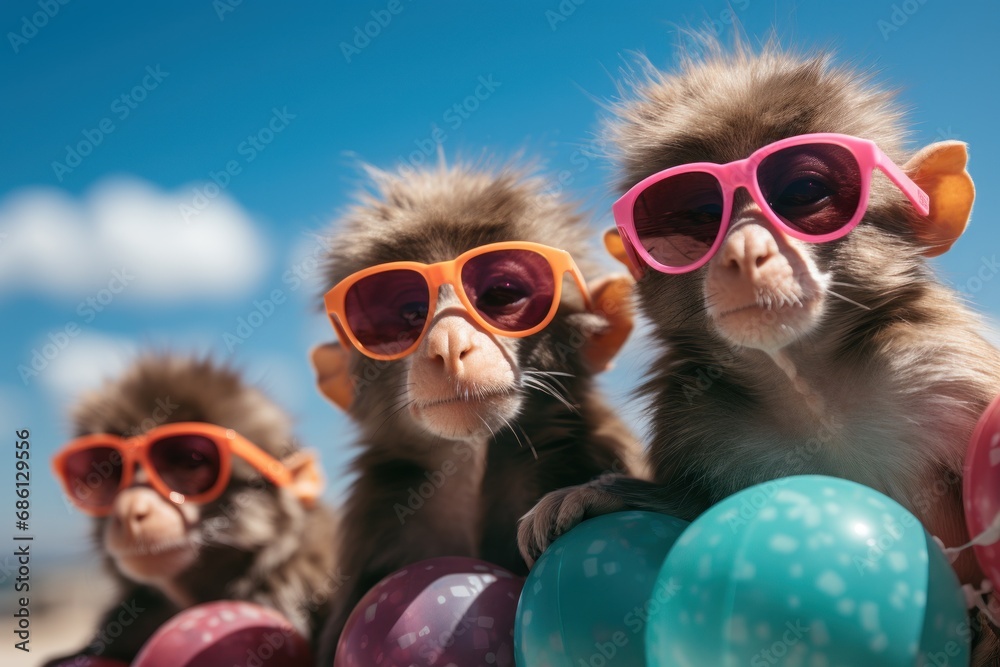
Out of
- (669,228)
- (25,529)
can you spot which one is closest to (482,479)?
(669,228)

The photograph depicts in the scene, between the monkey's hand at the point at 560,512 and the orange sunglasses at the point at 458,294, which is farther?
the orange sunglasses at the point at 458,294

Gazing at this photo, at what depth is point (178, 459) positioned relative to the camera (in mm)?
4352

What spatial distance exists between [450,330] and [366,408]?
879mm

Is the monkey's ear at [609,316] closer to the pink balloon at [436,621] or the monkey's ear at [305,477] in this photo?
the pink balloon at [436,621]

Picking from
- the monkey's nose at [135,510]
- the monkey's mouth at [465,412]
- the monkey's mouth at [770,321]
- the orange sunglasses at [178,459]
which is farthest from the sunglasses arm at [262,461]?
the monkey's mouth at [770,321]

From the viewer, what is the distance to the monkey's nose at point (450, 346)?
9.55 feet

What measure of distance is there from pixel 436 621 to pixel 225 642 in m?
1.06

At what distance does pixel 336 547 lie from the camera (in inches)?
149

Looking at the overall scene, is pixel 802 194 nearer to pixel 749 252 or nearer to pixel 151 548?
pixel 749 252

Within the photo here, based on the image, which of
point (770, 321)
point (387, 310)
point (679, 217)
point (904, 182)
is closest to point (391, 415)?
point (387, 310)

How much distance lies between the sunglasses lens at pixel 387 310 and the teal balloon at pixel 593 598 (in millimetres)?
1148

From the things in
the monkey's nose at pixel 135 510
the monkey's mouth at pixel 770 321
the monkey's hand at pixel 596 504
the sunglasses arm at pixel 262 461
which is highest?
the monkey's mouth at pixel 770 321

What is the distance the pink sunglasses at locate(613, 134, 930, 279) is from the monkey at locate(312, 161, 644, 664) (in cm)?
65

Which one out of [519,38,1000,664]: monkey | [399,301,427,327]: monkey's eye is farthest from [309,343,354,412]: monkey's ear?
[519,38,1000,664]: monkey
